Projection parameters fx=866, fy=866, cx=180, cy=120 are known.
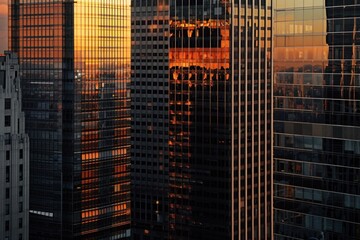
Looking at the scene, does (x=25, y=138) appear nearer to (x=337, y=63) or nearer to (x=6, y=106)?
(x=6, y=106)

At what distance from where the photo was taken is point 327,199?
93.6m

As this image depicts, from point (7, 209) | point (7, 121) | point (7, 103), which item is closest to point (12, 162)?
point (7, 121)

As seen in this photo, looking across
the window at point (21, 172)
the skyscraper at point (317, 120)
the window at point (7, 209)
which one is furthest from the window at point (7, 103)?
the skyscraper at point (317, 120)

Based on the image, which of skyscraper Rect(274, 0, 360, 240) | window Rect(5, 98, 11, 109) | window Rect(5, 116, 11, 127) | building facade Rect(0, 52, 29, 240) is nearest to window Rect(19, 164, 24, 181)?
building facade Rect(0, 52, 29, 240)

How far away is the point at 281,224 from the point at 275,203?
8.17 ft

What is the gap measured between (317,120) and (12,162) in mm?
49602

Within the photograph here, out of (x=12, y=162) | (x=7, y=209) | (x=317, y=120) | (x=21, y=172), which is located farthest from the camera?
(x=21, y=172)

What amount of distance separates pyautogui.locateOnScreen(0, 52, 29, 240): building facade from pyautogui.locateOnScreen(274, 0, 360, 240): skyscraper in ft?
144

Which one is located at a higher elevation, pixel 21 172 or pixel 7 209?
pixel 21 172

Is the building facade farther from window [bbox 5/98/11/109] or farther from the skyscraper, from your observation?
the skyscraper

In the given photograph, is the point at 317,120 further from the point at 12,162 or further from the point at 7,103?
the point at 7,103

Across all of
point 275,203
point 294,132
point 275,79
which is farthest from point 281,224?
point 275,79

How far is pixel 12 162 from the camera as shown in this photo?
12525 cm

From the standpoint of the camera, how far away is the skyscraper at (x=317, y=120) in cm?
9319
